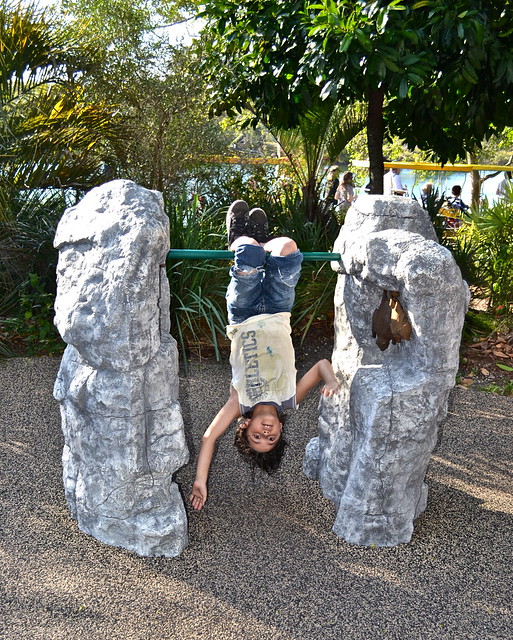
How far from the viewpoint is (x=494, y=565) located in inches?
114

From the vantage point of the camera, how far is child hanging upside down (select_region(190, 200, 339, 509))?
3.05 m

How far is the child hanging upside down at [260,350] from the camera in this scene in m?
3.05

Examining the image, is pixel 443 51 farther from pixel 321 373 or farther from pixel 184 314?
pixel 184 314

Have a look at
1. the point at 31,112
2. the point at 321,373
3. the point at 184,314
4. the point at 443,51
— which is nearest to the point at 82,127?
the point at 31,112

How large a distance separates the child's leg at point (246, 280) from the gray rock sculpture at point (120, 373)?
1.19ft

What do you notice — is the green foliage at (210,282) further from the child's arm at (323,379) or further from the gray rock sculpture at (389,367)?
the gray rock sculpture at (389,367)

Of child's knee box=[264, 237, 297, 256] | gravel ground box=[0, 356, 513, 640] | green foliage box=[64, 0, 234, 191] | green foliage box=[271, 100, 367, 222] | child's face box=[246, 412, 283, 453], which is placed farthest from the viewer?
green foliage box=[64, 0, 234, 191]

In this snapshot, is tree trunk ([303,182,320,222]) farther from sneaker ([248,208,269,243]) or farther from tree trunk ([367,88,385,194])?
sneaker ([248,208,269,243])

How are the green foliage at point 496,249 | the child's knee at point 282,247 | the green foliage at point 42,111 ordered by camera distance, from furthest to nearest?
the green foliage at point 496,249, the green foliage at point 42,111, the child's knee at point 282,247

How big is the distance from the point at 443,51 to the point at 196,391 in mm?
2951

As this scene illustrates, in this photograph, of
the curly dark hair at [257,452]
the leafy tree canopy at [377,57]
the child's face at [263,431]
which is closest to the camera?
the child's face at [263,431]

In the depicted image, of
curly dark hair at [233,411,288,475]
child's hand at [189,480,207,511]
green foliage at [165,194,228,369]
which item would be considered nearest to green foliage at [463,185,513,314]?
green foliage at [165,194,228,369]

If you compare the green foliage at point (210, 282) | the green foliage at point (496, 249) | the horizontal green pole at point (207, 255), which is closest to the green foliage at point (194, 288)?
the green foliage at point (210, 282)

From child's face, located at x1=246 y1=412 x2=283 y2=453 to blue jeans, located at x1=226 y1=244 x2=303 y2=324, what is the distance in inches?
19.6
